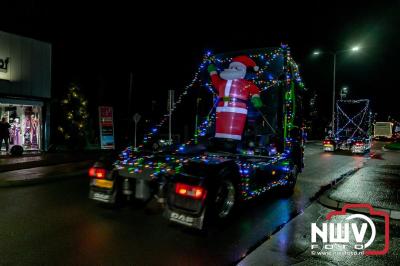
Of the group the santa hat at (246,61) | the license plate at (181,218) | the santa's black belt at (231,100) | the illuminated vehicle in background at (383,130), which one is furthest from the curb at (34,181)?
the illuminated vehicle in background at (383,130)

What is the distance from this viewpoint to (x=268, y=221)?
6.55 meters

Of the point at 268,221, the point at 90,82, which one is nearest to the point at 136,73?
the point at 90,82

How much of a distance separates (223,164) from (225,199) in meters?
0.73

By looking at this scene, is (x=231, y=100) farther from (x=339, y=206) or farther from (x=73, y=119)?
(x=73, y=119)

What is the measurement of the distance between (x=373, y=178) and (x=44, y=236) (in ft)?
34.7

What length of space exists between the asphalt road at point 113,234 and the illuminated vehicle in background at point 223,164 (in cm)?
39

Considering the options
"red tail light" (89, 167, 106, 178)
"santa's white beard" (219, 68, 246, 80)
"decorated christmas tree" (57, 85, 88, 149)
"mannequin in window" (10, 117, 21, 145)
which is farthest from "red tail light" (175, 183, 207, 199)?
"decorated christmas tree" (57, 85, 88, 149)

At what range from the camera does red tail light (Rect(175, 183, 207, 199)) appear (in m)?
5.02

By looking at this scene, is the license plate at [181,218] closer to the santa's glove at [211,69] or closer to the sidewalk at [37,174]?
the santa's glove at [211,69]

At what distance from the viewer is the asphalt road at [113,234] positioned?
4.59m

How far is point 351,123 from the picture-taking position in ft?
102

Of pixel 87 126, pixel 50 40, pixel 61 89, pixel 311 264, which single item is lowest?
pixel 311 264

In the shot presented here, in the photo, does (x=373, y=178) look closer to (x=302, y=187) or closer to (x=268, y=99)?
(x=302, y=187)

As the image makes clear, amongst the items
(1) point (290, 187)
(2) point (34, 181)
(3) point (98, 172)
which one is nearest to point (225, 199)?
(3) point (98, 172)
